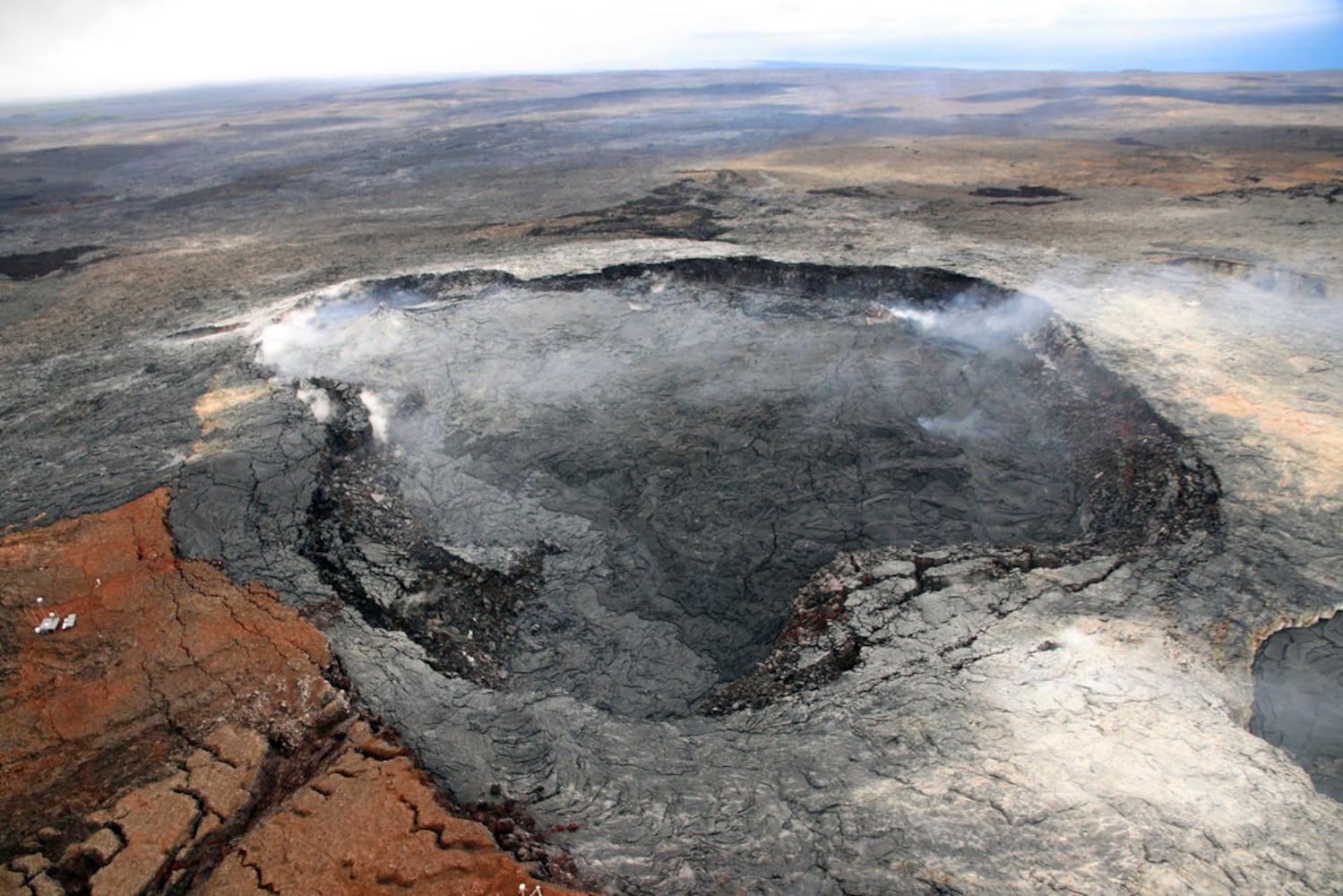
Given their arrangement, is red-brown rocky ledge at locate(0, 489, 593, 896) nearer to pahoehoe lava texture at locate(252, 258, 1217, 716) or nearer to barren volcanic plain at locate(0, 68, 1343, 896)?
barren volcanic plain at locate(0, 68, 1343, 896)

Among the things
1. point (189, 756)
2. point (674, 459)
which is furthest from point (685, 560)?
point (189, 756)

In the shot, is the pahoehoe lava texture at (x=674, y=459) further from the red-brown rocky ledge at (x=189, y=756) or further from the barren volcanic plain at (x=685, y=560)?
the red-brown rocky ledge at (x=189, y=756)

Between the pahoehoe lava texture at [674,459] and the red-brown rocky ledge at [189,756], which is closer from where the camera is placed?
the red-brown rocky ledge at [189,756]

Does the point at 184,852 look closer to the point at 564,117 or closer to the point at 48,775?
the point at 48,775

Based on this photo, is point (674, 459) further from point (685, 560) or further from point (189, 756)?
point (189, 756)

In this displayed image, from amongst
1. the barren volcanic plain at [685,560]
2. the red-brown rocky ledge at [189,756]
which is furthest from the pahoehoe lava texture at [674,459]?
the red-brown rocky ledge at [189,756]

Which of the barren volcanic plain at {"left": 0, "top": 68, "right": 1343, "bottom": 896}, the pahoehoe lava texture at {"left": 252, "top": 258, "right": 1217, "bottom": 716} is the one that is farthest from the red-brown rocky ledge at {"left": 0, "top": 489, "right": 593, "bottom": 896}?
the pahoehoe lava texture at {"left": 252, "top": 258, "right": 1217, "bottom": 716}
